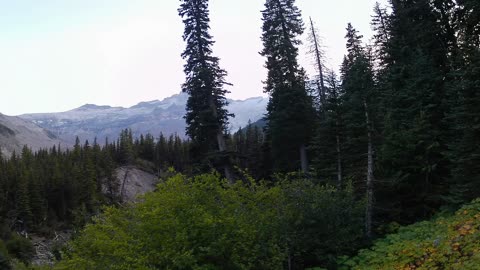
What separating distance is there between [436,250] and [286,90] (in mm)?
23885

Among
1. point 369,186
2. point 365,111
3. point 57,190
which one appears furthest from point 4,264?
point 365,111

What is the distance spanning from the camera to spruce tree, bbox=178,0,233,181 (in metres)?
28.5

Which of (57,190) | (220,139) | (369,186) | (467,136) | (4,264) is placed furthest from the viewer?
(57,190)

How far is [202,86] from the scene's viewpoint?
28.8 meters

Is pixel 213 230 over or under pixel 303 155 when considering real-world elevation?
under

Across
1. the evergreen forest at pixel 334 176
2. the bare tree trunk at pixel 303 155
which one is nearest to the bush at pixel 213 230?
the evergreen forest at pixel 334 176

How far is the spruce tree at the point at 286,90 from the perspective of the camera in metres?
32.9

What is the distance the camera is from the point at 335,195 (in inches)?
682

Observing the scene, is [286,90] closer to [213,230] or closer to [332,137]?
[332,137]

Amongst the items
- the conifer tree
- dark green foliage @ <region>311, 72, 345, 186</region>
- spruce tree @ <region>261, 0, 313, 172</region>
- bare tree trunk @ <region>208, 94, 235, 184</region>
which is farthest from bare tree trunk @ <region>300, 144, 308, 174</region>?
the conifer tree

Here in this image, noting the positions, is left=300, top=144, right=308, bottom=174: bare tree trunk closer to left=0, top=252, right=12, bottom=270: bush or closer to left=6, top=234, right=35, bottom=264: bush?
left=0, top=252, right=12, bottom=270: bush

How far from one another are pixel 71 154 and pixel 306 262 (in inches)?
3027

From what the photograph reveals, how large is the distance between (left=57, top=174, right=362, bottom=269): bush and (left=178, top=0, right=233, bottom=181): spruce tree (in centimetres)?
1283

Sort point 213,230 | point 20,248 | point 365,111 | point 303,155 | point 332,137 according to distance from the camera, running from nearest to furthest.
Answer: point 213,230 → point 365,111 → point 332,137 → point 303,155 → point 20,248
